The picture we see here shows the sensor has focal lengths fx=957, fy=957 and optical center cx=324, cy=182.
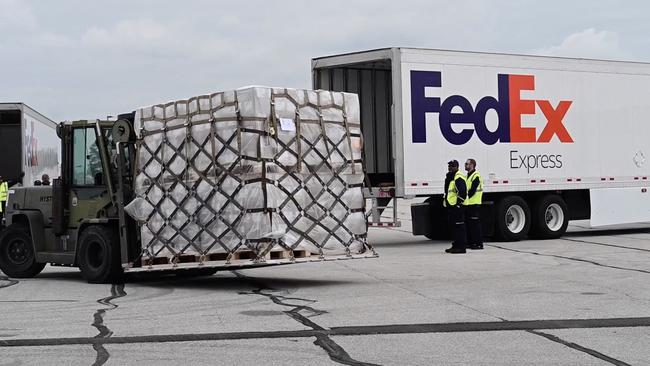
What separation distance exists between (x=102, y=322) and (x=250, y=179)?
317 cm

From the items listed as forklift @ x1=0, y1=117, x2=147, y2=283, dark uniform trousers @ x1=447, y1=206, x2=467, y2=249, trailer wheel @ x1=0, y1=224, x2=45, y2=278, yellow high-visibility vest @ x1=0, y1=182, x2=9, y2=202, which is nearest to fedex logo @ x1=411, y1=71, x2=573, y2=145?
dark uniform trousers @ x1=447, y1=206, x2=467, y2=249

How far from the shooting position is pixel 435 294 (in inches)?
453

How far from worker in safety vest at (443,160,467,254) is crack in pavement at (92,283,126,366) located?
669 centimetres

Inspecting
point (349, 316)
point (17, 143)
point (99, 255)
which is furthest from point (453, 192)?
point (17, 143)

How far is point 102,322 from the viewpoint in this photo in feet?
31.7

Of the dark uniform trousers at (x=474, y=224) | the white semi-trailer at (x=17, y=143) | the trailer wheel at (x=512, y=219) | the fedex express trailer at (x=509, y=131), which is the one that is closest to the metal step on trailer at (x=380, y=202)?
the fedex express trailer at (x=509, y=131)

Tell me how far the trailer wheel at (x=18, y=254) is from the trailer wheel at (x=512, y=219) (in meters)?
9.77

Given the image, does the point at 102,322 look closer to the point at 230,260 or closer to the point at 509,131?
the point at 230,260

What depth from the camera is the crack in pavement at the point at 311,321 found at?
7494mm

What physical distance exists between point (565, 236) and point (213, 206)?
1222cm

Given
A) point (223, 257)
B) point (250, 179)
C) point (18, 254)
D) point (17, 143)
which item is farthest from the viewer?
point (17, 143)

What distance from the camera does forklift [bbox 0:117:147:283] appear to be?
13.5 metres

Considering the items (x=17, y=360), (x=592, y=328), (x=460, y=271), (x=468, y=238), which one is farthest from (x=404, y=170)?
(x=17, y=360)

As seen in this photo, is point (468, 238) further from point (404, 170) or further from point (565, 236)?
point (565, 236)
